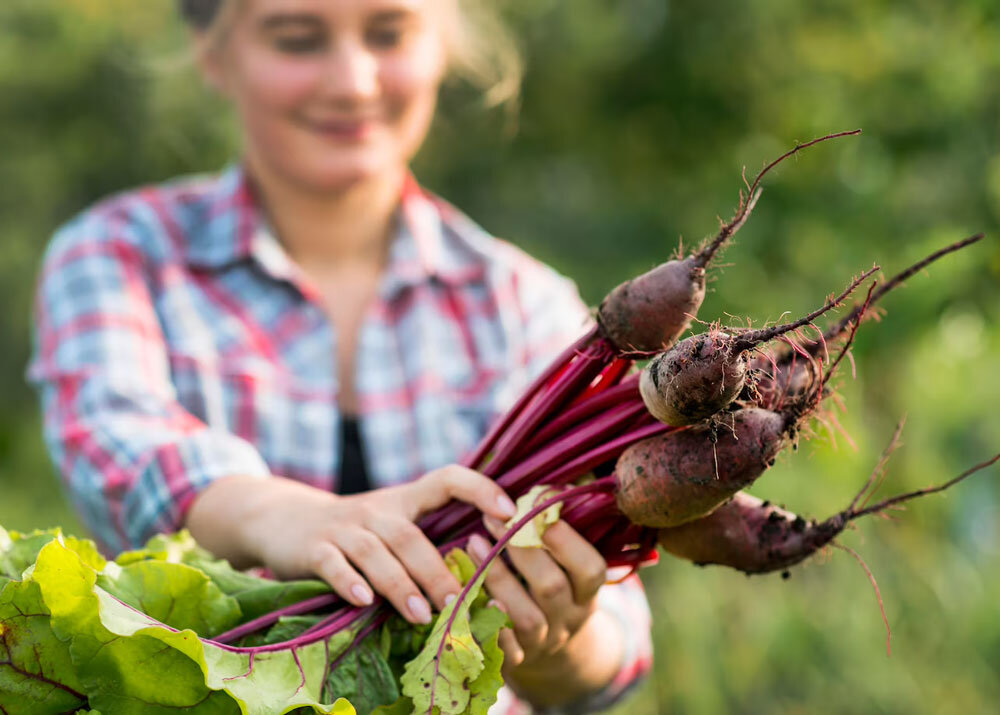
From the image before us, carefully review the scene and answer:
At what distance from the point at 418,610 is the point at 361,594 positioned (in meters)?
0.08

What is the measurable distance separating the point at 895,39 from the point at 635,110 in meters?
1.55

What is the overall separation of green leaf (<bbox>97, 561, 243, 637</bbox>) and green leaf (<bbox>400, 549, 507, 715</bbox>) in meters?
0.26

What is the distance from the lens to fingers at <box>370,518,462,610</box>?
1.24 meters

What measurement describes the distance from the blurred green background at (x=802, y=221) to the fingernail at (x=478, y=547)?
502 millimetres

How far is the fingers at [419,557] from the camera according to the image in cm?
124

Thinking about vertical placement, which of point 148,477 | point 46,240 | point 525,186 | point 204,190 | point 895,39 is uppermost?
point 895,39

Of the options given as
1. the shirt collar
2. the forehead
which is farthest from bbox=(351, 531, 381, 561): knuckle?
the forehead

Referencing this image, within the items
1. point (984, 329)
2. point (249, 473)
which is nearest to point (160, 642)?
point (249, 473)

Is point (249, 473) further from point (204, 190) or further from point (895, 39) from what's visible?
point (895, 39)

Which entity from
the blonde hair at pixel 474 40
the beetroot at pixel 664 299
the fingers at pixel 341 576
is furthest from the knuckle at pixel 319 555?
the blonde hair at pixel 474 40

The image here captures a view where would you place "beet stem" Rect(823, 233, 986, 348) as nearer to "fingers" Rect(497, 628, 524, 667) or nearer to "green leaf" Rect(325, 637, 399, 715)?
"fingers" Rect(497, 628, 524, 667)

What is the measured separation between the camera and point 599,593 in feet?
5.40

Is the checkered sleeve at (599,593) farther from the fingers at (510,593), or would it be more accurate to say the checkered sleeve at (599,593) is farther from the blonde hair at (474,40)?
the blonde hair at (474,40)

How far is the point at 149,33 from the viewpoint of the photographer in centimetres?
646
